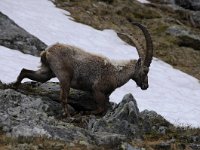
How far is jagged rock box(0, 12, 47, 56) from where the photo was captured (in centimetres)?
2486

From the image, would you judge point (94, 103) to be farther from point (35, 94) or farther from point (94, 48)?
point (94, 48)

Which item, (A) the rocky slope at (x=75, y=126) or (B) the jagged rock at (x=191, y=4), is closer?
(A) the rocky slope at (x=75, y=126)

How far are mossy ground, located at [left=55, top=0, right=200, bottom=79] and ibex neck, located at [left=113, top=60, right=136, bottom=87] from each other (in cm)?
1906

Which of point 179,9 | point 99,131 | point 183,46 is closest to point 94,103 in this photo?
point 99,131

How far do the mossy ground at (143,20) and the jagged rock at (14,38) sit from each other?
497 inches

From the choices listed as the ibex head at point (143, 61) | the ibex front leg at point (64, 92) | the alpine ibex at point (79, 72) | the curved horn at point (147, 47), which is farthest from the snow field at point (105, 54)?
the ibex front leg at point (64, 92)

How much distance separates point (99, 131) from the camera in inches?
482

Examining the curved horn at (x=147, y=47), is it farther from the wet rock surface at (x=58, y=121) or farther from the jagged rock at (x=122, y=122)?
the jagged rock at (x=122, y=122)

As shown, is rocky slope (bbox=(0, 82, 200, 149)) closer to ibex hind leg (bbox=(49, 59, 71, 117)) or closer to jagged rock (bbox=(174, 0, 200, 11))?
ibex hind leg (bbox=(49, 59, 71, 117))

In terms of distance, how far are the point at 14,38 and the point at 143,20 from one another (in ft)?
69.0

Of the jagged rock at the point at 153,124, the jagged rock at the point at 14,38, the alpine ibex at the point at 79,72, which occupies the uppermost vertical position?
the alpine ibex at the point at 79,72

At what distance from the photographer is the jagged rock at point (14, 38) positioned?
24859mm

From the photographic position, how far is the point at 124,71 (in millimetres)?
15102

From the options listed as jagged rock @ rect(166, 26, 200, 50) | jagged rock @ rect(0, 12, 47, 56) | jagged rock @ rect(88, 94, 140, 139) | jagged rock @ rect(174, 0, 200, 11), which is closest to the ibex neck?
jagged rock @ rect(88, 94, 140, 139)
